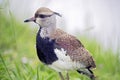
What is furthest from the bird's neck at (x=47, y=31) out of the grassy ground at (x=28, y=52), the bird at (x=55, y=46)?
the grassy ground at (x=28, y=52)

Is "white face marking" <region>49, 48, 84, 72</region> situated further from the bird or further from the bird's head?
the bird's head

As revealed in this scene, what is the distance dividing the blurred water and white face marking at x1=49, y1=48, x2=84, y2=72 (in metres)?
1.49

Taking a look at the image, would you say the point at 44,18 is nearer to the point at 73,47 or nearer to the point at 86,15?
the point at 73,47

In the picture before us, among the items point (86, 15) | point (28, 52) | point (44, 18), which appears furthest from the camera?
point (86, 15)

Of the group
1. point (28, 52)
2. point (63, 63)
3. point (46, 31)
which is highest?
point (46, 31)

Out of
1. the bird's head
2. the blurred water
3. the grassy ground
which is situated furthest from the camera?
the blurred water

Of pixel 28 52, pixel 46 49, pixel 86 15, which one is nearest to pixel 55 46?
pixel 46 49

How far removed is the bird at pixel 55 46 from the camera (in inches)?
117

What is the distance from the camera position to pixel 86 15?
5422 mm

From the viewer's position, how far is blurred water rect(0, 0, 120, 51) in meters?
5.27

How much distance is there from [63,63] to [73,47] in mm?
106

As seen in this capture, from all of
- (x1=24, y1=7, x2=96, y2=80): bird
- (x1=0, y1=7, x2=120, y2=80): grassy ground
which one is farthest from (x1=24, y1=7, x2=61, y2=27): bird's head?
(x1=0, y1=7, x2=120, y2=80): grassy ground

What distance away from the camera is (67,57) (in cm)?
298

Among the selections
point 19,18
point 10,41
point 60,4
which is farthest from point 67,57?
point 60,4
